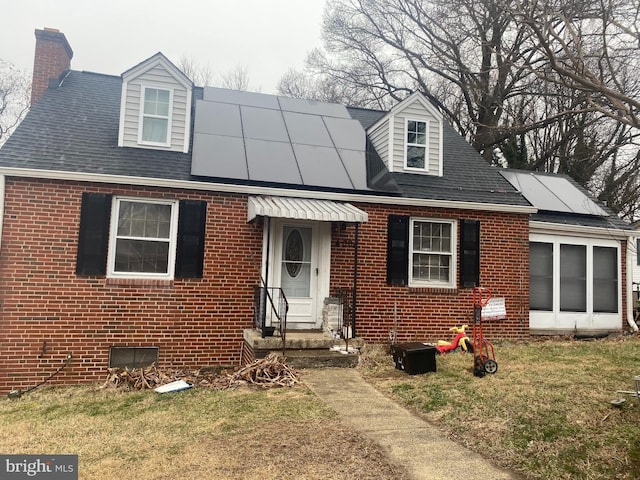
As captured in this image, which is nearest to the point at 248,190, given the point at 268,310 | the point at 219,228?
the point at 219,228

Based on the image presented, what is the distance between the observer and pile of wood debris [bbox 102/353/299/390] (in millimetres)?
7023

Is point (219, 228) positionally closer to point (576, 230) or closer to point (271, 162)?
point (271, 162)

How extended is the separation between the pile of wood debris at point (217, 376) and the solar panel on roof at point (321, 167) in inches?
142

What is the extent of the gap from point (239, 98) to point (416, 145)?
14.5ft

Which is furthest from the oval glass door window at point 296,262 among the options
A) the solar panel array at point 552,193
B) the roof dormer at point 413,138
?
the solar panel array at point 552,193

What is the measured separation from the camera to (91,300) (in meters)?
8.17

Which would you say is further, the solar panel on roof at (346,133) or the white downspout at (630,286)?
the white downspout at (630,286)

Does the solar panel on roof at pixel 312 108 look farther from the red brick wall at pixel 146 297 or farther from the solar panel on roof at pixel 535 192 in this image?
the solar panel on roof at pixel 535 192

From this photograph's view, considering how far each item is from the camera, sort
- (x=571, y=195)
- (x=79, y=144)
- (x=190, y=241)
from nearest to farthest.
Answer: (x=190, y=241)
(x=79, y=144)
(x=571, y=195)

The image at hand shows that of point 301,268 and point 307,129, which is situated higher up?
point 307,129

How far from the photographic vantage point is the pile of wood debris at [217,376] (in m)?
7.02

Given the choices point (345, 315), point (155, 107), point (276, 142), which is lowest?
point (345, 315)

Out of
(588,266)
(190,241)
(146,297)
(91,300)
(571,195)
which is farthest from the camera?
(571,195)

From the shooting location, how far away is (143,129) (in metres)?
9.23
